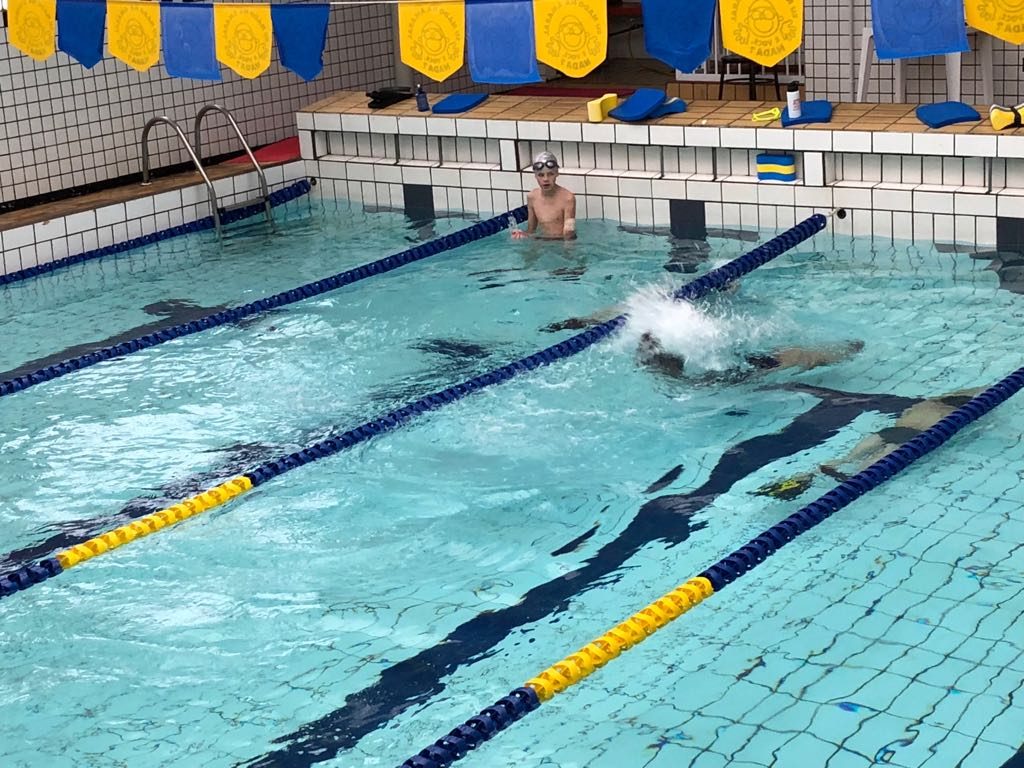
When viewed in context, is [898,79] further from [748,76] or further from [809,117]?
[809,117]

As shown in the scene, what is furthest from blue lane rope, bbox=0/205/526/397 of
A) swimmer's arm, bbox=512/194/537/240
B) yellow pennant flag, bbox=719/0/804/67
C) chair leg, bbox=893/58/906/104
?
chair leg, bbox=893/58/906/104

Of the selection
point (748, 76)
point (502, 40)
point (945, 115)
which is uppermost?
point (502, 40)

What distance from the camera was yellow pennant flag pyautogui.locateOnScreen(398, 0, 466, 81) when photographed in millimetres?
8078

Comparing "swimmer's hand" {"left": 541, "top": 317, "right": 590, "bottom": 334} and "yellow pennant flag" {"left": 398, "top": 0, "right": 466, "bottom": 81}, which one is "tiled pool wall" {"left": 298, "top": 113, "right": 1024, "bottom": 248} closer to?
"yellow pennant flag" {"left": 398, "top": 0, "right": 466, "bottom": 81}

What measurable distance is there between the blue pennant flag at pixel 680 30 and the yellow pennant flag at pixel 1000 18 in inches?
52.0

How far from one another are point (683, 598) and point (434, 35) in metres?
4.82

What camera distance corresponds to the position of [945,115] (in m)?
8.03

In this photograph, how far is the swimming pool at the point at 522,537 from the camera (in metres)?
3.95

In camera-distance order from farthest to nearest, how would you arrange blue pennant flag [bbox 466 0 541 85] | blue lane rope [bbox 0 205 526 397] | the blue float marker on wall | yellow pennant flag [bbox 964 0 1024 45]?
the blue float marker on wall, blue pennant flag [bbox 466 0 541 85], blue lane rope [bbox 0 205 526 397], yellow pennant flag [bbox 964 0 1024 45]

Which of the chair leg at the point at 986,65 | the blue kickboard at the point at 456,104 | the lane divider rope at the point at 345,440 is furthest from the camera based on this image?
the blue kickboard at the point at 456,104

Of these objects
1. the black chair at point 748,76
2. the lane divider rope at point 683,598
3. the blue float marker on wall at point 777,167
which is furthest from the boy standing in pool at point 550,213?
the lane divider rope at point 683,598

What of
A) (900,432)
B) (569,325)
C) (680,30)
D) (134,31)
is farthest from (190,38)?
(900,432)

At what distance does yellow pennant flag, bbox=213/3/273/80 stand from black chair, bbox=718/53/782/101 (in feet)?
14.7

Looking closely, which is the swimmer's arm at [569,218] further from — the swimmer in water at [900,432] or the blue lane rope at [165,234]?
the swimmer in water at [900,432]
